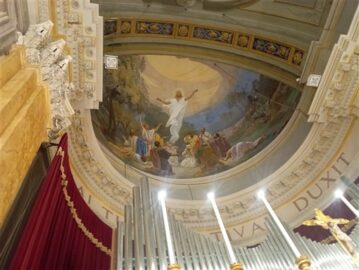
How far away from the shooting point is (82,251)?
6.03 meters

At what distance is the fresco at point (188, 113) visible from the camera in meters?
10.0

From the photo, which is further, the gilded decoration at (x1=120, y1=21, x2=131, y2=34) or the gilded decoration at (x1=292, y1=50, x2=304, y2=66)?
the gilded decoration at (x1=292, y1=50, x2=304, y2=66)

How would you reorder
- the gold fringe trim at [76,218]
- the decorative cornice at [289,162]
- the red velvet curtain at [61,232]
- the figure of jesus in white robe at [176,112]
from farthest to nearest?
the figure of jesus in white robe at [176,112]
the decorative cornice at [289,162]
the gold fringe trim at [76,218]
the red velvet curtain at [61,232]

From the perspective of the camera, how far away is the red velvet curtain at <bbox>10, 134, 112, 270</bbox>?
12.9 feet

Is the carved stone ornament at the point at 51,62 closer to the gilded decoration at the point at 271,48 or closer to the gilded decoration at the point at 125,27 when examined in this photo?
the gilded decoration at the point at 125,27

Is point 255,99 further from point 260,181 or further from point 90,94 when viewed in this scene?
point 90,94

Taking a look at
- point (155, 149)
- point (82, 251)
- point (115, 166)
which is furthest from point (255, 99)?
point (82, 251)

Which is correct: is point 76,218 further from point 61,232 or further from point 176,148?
point 176,148

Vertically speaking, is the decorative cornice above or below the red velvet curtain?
above

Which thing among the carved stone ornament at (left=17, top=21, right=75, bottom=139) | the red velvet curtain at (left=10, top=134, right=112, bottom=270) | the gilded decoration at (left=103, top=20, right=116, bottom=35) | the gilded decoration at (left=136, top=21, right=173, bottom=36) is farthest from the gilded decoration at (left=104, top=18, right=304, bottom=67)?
the red velvet curtain at (left=10, top=134, right=112, bottom=270)

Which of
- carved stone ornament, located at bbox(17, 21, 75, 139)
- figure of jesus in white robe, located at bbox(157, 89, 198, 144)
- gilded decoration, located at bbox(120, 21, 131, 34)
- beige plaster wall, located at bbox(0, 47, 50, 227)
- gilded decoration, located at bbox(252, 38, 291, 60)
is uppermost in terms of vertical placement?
figure of jesus in white robe, located at bbox(157, 89, 198, 144)

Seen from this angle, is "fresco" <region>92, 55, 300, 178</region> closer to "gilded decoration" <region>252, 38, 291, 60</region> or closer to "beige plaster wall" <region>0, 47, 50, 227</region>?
"gilded decoration" <region>252, 38, 291, 60</region>

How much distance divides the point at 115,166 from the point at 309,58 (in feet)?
15.6

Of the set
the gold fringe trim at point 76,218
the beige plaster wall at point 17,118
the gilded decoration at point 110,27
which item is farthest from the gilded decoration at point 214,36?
the beige plaster wall at point 17,118
